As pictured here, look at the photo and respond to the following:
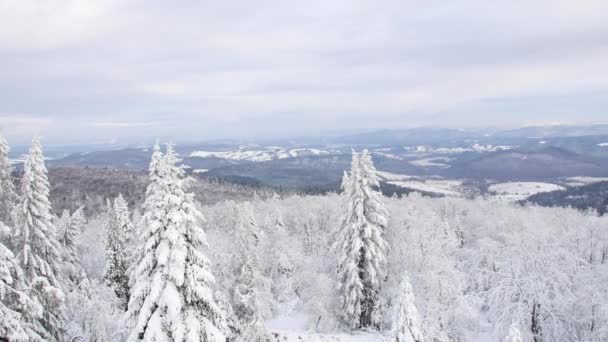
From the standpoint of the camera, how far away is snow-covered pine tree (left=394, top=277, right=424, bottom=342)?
78.8 ft

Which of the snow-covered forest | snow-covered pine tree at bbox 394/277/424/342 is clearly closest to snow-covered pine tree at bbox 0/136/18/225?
the snow-covered forest

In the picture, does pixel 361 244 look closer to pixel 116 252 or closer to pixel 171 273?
pixel 171 273

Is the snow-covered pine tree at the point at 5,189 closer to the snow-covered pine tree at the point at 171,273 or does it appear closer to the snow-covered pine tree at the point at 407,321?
the snow-covered pine tree at the point at 171,273

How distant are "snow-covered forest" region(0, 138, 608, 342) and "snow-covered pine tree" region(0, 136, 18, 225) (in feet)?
0.21

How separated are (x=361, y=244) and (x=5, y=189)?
23.4 meters

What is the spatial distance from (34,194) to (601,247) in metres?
51.5

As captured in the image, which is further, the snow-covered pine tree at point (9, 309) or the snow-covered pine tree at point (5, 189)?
the snow-covered pine tree at point (5, 189)

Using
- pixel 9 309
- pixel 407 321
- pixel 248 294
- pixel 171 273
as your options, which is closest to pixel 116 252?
pixel 248 294

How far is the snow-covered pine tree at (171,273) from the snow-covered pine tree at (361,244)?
18.7 m

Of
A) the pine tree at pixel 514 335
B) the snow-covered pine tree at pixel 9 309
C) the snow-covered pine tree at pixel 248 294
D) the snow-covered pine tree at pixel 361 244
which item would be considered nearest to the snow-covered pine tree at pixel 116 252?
the snow-covered pine tree at pixel 248 294

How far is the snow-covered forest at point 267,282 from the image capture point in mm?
15430

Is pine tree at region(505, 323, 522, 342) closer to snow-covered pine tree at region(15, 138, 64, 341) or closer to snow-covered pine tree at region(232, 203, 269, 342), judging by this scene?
snow-covered pine tree at region(232, 203, 269, 342)

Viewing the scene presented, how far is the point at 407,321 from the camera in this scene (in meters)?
24.4

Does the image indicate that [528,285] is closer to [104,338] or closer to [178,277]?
[178,277]
